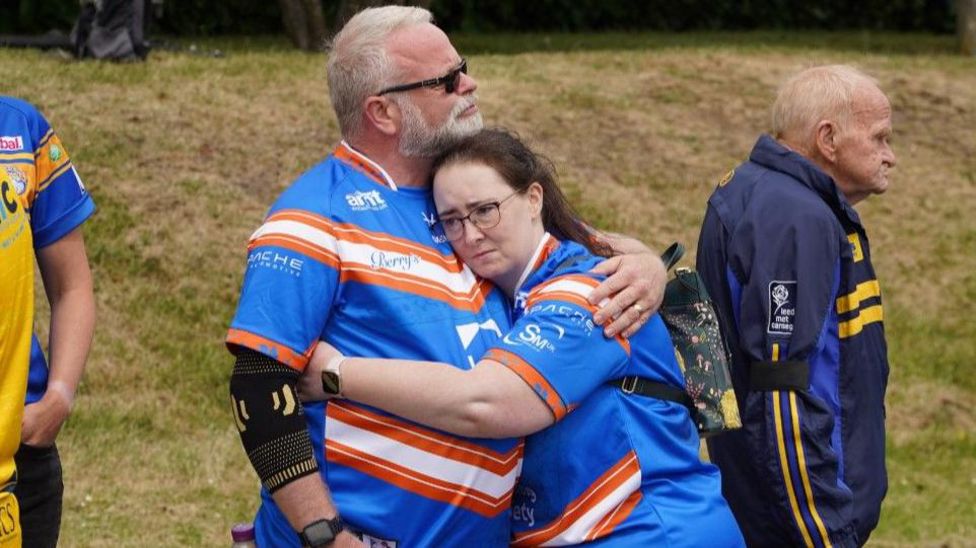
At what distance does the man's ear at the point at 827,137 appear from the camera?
14.5 feet

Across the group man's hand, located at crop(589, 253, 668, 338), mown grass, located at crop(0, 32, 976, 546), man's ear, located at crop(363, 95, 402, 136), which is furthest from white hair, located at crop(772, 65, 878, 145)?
mown grass, located at crop(0, 32, 976, 546)

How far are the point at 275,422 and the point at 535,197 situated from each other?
0.83m

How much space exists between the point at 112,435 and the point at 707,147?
6.32m

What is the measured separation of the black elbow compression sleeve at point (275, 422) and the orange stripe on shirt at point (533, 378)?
0.44 meters

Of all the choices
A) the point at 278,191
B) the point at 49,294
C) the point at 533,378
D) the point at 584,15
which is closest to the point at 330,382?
the point at 533,378

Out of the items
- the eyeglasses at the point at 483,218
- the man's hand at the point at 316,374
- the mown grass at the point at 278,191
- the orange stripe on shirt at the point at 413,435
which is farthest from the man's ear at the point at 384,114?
the mown grass at the point at 278,191

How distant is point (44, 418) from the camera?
12.5 ft

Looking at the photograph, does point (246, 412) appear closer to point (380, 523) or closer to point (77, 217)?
point (380, 523)

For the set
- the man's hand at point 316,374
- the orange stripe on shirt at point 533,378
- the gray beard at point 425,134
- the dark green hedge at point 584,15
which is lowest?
the dark green hedge at point 584,15

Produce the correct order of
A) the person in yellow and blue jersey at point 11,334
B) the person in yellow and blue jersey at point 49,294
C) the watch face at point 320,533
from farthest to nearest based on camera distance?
the person in yellow and blue jersey at point 49,294
the watch face at point 320,533
the person in yellow and blue jersey at point 11,334

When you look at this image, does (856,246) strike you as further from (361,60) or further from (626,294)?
(361,60)

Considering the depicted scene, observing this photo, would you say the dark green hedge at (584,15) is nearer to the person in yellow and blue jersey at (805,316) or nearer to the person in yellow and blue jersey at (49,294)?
the person in yellow and blue jersey at (49,294)

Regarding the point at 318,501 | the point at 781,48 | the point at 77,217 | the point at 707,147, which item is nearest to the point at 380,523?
the point at 318,501

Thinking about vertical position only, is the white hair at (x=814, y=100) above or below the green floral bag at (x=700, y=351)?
above
